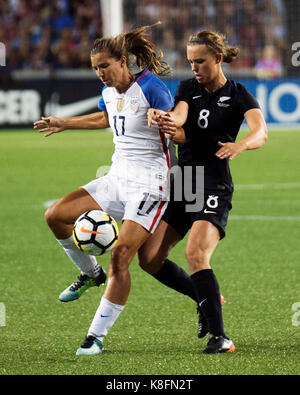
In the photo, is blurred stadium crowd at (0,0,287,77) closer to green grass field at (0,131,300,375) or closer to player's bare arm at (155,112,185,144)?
green grass field at (0,131,300,375)

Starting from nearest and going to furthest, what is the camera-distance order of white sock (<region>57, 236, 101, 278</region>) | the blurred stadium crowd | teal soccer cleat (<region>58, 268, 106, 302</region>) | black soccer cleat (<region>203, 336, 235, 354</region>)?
1. black soccer cleat (<region>203, 336, 235, 354</region>)
2. white sock (<region>57, 236, 101, 278</region>)
3. teal soccer cleat (<region>58, 268, 106, 302</region>)
4. the blurred stadium crowd

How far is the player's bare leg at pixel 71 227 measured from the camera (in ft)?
19.6

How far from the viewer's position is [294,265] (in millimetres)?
8203

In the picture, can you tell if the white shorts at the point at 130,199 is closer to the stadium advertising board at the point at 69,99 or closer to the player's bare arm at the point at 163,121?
the player's bare arm at the point at 163,121

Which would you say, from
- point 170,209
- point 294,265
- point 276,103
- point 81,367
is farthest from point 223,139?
point 276,103

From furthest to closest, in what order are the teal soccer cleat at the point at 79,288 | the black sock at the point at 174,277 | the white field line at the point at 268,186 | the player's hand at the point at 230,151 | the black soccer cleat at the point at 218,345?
the white field line at the point at 268,186, the teal soccer cleat at the point at 79,288, the black sock at the point at 174,277, the black soccer cleat at the point at 218,345, the player's hand at the point at 230,151

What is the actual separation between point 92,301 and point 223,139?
1973 mm

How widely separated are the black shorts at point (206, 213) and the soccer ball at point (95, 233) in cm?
42

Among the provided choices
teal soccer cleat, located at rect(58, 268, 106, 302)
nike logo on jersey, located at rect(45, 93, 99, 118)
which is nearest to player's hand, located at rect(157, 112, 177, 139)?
teal soccer cleat, located at rect(58, 268, 106, 302)

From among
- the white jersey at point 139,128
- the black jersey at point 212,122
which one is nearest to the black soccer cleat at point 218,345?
the black jersey at point 212,122

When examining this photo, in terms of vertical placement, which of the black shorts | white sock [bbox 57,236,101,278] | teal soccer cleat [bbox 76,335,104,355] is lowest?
teal soccer cleat [bbox 76,335,104,355]

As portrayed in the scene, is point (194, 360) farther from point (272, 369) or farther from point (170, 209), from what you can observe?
point (170, 209)

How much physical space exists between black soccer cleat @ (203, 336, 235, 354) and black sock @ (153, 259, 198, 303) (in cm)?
91

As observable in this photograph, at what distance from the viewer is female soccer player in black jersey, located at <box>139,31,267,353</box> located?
535cm
